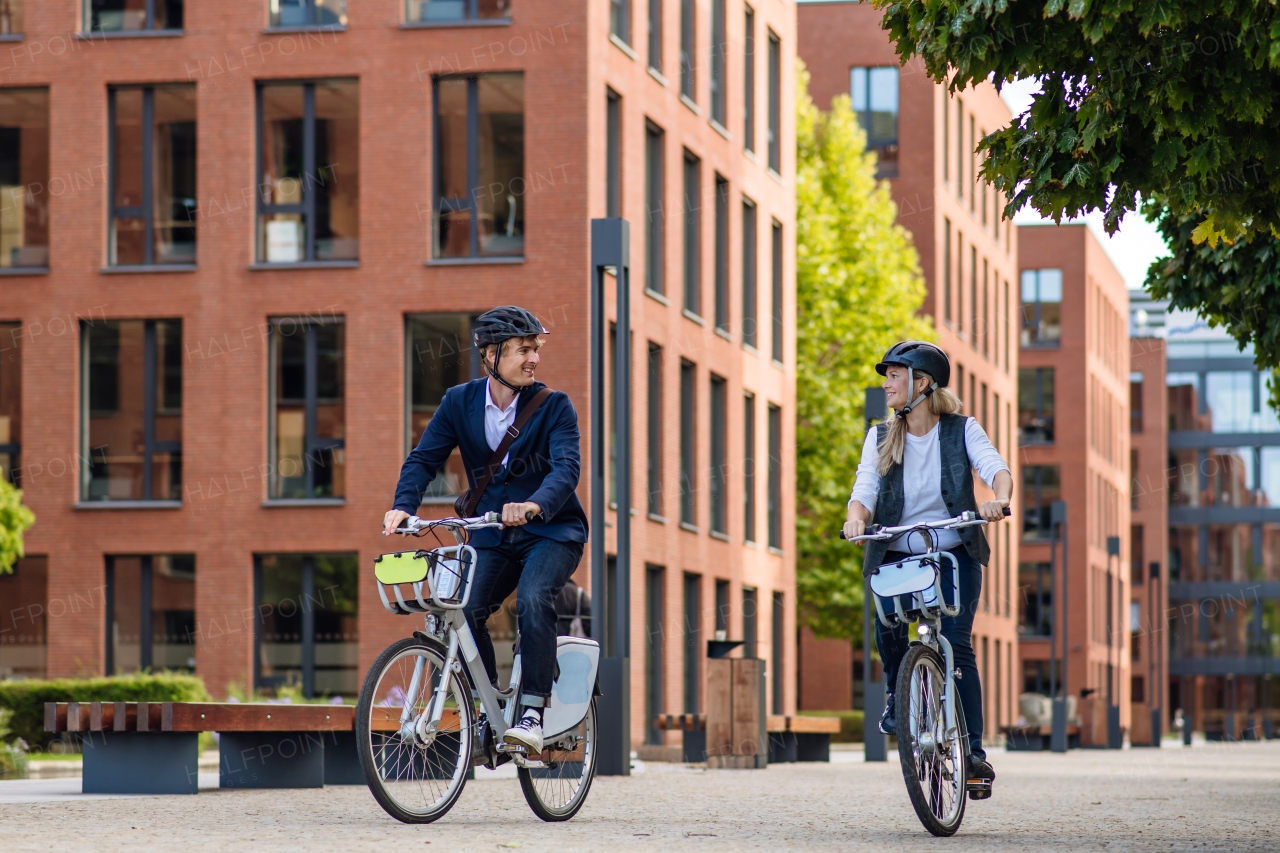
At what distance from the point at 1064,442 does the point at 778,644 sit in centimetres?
3687

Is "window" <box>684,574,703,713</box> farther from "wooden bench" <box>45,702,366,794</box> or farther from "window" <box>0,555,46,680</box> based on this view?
"wooden bench" <box>45,702,366,794</box>

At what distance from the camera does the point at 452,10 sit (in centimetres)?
3052

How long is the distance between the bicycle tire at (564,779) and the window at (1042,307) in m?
69.0

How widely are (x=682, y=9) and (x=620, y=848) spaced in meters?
28.7

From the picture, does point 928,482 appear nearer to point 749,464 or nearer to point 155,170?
point 155,170

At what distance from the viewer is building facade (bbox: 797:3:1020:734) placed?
179 ft

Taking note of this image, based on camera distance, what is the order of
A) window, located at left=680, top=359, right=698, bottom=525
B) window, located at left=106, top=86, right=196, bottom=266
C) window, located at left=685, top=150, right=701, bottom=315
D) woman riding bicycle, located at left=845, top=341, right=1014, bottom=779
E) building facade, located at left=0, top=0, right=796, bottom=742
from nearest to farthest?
woman riding bicycle, located at left=845, top=341, right=1014, bottom=779, building facade, located at left=0, top=0, right=796, bottom=742, window, located at left=106, top=86, right=196, bottom=266, window, located at left=680, top=359, right=698, bottom=525, window, located at left=685, top=150, right=701, bottom=315

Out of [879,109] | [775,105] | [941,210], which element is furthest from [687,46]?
[879,109]

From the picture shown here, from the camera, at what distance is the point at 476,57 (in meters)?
30.2

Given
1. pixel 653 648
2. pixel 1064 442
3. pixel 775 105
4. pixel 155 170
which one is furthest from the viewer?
pixel 1064 442

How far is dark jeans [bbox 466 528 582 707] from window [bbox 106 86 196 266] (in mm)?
23259

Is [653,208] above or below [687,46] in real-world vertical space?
below

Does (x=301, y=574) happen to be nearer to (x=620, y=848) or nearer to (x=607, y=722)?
(x=607, y=722)

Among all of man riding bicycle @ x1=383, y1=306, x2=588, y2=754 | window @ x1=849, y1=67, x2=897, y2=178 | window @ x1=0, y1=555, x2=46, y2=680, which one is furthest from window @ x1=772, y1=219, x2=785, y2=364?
man riding bicycle @ x1=383, y1=306, x2=588, y2=754
